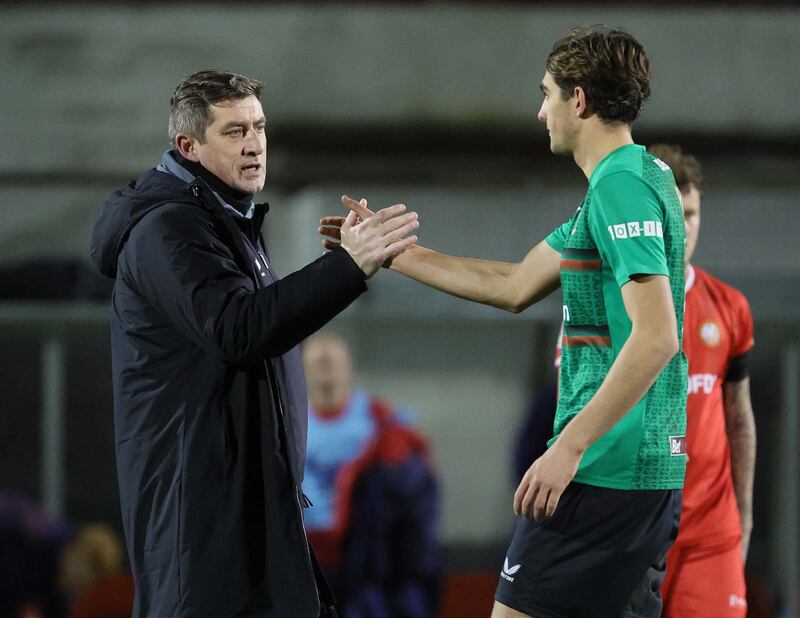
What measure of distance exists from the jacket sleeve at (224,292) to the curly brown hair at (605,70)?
657mm

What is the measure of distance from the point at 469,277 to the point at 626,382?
798mm

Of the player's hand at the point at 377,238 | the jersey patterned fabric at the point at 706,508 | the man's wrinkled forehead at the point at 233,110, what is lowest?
the jersey patterned fabric at the point at 706,508

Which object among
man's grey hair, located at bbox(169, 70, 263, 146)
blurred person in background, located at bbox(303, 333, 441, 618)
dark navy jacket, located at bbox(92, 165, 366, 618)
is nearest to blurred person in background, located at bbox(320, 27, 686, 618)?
dark navy jacket, located at bbox(92, 165, 366, 618)

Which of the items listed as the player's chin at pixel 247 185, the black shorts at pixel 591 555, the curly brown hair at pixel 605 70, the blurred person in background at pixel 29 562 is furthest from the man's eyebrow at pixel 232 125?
the blurred person in background at pixel 29 562

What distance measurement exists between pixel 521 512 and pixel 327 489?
3214 mm

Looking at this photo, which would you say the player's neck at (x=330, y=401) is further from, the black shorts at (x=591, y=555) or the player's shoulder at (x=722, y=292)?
the black shorts at (x=591, y=555)

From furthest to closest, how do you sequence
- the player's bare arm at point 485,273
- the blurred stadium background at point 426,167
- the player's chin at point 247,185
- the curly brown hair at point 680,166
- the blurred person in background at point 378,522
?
the blurred stadium background at point 426,167
the blurred person in background at point 378,522
the curly brown hair at point 680,166
the player's bare arm at point 485,273
the player's chin at point 247,185

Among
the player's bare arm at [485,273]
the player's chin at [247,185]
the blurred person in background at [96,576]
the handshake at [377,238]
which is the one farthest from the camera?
the blurred person in background at [96,576]

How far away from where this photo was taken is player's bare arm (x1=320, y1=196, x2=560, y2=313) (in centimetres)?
332

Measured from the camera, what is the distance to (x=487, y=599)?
6812 mm

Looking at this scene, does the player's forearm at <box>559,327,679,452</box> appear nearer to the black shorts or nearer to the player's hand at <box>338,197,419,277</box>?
the black shorts

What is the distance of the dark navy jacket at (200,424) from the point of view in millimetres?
2768

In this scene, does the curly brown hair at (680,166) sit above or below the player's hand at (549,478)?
above

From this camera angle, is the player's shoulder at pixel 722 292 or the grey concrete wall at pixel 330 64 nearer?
the player's shoulder at pixel 722 292
